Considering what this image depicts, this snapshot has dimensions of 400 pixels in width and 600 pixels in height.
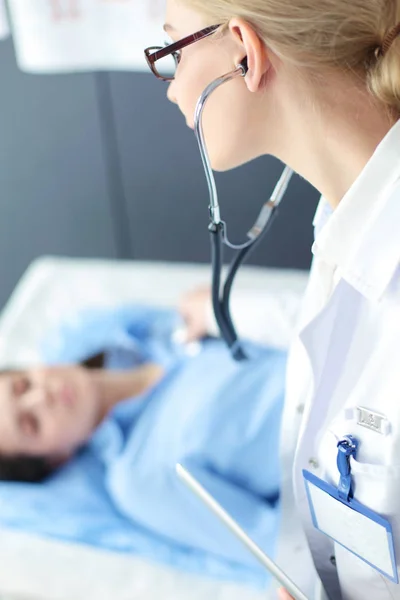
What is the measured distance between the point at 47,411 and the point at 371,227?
106 centimetres

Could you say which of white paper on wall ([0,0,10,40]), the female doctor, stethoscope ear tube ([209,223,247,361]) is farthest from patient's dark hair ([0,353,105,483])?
white paper on wall ([0,0,10,40])

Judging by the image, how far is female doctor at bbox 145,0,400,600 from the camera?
0.69m

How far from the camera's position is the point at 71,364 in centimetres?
173

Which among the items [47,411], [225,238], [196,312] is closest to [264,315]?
[196,312]

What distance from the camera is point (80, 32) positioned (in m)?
1.65

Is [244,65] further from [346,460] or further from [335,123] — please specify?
[346,460]

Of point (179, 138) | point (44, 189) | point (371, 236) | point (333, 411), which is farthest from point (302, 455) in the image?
point (44, 189)

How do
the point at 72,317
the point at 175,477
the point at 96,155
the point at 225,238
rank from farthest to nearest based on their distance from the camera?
the point at 96,155 → the point at 72,317 → the point at 175,477 → the point at 225,238

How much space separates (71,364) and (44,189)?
24.2 inches

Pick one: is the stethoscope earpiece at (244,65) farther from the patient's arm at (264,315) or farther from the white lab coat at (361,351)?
the patient's arm at (264,315)

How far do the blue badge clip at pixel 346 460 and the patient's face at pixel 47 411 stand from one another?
943 millimetres

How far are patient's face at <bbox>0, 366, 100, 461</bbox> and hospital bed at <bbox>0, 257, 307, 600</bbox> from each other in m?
0.13

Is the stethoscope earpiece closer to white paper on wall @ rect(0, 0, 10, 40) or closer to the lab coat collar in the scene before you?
the lab coat collar

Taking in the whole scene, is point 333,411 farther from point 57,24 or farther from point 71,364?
point 57,24
